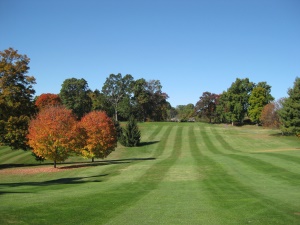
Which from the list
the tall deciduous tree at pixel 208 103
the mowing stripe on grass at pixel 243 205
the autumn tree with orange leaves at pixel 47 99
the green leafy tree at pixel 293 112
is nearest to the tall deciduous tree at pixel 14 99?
the mowing stripe on grass at pixel 243 205

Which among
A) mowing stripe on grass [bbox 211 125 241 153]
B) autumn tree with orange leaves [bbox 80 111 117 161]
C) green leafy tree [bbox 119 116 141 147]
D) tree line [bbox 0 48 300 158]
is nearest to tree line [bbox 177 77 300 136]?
tree line [bbox 0 48 300 158]

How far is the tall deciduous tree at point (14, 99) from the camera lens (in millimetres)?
38781

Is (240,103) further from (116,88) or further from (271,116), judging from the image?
(116,88)

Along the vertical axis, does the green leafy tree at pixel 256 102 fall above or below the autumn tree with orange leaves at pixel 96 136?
above

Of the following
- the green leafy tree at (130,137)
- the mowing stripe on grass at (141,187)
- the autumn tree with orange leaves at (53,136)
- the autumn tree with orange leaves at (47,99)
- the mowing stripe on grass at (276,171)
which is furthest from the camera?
the autumn tree with orange leaves at (47,99)

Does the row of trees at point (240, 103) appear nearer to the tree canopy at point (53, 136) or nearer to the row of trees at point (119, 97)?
the row of trees at point (119, 97)

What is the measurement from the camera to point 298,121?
49125 millimetres

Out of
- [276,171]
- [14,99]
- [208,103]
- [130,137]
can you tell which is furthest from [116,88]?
[276,171]

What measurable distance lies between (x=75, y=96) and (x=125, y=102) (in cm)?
1787

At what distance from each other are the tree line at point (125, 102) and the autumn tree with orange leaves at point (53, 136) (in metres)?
6.46

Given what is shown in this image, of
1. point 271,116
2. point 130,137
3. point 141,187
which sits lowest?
point 141,187

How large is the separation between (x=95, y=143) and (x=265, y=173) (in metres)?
22.6

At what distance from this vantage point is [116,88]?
119562 mm

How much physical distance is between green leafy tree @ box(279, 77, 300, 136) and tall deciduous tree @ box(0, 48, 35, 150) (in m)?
41.1
